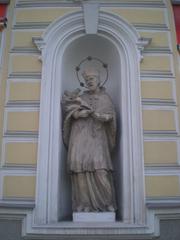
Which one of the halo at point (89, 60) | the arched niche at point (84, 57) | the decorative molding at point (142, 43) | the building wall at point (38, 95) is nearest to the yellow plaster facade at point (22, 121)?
the building wall at point (38, 95)

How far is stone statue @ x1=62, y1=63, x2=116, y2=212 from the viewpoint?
448 cm

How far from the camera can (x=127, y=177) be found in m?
4.50

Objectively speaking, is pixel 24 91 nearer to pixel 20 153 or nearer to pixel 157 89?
pixel 20 153

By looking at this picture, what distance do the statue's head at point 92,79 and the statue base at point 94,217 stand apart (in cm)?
176

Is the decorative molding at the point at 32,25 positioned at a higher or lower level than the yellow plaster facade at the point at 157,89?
higher

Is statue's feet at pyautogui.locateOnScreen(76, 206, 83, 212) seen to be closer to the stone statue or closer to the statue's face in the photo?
the stone statue

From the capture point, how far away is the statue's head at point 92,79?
197 inches

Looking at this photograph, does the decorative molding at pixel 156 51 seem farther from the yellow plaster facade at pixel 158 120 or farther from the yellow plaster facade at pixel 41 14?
the yellow plaster facade at pixel 41 14

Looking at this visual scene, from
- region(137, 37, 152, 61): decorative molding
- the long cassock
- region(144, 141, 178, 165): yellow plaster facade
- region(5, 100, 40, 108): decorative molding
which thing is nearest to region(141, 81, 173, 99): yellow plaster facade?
region(137, 37, 152, 61): decorative molding

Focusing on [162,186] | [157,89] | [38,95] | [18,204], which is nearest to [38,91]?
[38,95]

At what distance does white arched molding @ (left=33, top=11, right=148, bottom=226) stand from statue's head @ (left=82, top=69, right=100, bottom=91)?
0.39 metres

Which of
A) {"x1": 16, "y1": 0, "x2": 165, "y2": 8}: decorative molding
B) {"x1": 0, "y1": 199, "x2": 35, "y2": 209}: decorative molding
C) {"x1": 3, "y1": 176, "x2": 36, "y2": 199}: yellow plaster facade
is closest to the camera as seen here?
{"x1": 0, "y1": 199, "x2": 35, "y2": 209}: decorative molding

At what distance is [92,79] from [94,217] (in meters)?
1.93

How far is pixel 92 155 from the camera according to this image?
14.9 ft
